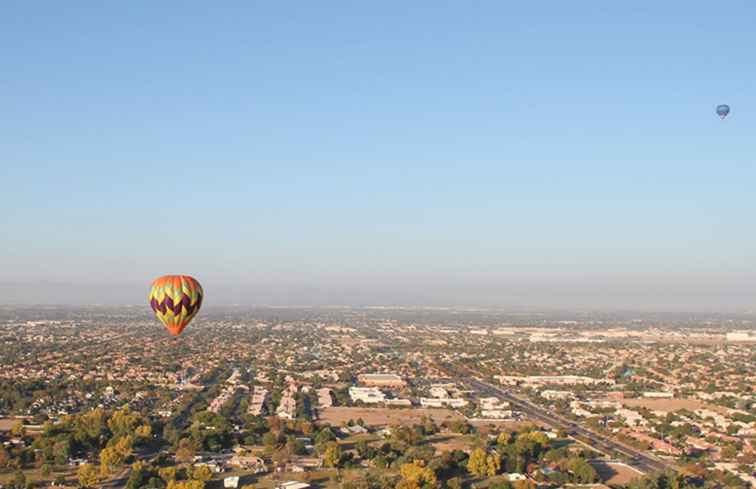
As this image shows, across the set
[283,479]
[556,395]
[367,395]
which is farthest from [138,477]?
[556,395]

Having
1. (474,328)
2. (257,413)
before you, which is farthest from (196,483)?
(474,328)

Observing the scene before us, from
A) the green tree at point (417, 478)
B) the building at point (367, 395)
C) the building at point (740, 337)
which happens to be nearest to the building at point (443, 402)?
Result: the building at point (367, 395)

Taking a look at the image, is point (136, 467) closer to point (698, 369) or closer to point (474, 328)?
point (698, 369)

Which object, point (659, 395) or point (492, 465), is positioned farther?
point (659, 395)

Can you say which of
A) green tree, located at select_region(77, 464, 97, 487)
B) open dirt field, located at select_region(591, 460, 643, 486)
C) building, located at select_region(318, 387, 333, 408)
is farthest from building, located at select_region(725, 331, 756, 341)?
green tree, located at select_region(77, 464, 97, 487)

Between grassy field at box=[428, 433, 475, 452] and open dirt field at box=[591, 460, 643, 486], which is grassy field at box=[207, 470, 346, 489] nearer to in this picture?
grassy field at box=[428, 433, 475, 452]

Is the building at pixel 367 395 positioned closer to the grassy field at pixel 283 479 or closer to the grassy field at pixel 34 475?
the grassy field at pixel 283 479

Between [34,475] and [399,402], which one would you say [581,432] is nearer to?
[399,402]
